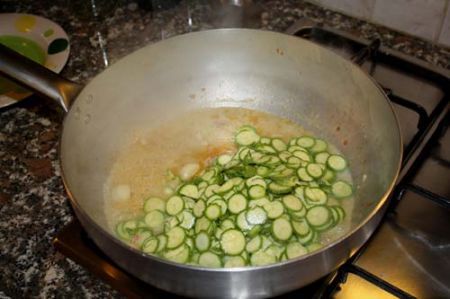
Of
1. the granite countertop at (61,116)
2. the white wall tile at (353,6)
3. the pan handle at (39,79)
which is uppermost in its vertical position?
the pan handle at (39,79)

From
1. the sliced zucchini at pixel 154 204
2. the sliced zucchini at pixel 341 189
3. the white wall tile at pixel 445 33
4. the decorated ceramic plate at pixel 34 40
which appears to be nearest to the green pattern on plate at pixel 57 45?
the decorated ceramic plate at pixel 34 40

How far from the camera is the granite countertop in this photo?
82 centimetres

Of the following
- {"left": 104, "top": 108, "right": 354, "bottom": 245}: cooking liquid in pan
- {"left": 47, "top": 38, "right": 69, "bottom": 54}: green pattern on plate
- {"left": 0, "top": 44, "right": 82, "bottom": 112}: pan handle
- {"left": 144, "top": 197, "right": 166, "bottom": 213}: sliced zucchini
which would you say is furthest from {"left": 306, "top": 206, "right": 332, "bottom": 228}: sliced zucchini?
{"left": 47, "top": 38, "right": 69, "bottom": 54}: green pattern on plate

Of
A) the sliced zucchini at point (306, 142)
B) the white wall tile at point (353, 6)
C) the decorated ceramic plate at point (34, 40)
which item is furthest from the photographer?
the white wall tile at point (353, 6)

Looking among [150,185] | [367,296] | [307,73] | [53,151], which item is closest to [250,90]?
[307,73]

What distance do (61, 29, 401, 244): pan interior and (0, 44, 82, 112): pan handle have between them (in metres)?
0.03

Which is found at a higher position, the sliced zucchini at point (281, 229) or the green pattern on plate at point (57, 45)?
the green pattern on plate at point (57, 45)

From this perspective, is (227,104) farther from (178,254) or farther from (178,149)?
(178,254)

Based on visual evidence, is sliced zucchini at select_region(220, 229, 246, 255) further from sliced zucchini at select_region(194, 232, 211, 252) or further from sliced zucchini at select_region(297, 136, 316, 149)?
sliced zucchini at select_region(297, 136, 316, 149)

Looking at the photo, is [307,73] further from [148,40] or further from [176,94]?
[148,40]

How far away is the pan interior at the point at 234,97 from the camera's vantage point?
892 millimetres

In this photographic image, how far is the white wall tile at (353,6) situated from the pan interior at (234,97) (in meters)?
0.38

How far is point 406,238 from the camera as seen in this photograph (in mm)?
832

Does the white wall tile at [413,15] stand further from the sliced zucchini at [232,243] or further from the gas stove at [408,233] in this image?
the sliced zucchini at [232,243]
